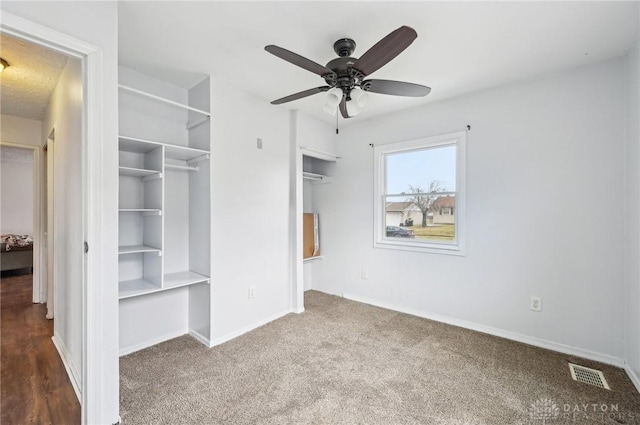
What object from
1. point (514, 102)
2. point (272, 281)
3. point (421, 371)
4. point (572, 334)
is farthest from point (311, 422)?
point (514, 102)

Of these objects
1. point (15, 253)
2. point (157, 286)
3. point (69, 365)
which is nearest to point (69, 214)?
point (157, 286)

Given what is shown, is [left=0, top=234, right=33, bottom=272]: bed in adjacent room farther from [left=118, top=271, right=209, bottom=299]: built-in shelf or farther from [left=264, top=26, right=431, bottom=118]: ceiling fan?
[left=264, top=26, right=431, bottom=118]: ceiling fan

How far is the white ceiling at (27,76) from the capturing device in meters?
2.16

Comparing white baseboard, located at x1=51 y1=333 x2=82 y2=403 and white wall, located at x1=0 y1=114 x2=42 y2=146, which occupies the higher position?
white wall, located at x1=0 y1=114 x2=42 y2=146

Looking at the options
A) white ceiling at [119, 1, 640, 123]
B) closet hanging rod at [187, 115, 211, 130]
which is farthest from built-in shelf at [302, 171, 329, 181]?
closet hanging rod at [187, 115, 211, 130]

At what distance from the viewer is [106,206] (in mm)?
1660

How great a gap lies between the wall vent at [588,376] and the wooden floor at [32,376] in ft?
11.6

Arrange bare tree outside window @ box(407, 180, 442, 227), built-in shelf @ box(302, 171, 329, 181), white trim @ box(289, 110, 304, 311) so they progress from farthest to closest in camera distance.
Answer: built-in shelf @ box(302, 171, 329, 181) → white trim @ box(289, 110, 304, 311) → bare tree outside window @ box(407, 180, 442, 227)

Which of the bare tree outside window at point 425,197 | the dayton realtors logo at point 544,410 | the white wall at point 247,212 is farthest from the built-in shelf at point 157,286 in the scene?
the dayton realtors logo at point 544,410

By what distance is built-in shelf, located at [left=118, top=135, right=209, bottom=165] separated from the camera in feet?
7.41

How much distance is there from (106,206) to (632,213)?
145 inches

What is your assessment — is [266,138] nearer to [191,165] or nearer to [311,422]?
[191,165]

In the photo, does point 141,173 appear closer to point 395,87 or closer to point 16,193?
point 395,87

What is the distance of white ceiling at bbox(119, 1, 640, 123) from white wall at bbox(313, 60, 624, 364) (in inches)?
12.9
